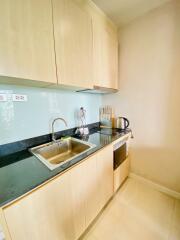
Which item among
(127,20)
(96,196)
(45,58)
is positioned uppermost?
(127,20)

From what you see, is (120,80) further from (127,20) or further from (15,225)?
(15,225)

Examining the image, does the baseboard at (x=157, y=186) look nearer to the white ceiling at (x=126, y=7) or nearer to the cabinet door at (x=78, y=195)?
the cabinet door at (x=78, y=195)

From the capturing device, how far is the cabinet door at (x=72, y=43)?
99cm

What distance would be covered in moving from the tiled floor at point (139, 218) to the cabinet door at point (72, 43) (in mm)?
1537

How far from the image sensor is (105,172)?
132 cm

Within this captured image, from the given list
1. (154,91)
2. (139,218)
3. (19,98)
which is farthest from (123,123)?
(19,98)

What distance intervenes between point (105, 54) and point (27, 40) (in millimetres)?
1001

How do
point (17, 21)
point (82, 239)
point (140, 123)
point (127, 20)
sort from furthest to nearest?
1. point (140, 123)
2. point (127, 20)
3. point (82, 239)
4. point (17, 21)

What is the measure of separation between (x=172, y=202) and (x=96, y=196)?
1.07 m

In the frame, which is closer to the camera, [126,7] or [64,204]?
[64,204]

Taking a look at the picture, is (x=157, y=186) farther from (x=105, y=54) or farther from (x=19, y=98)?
(x=19, y=98)

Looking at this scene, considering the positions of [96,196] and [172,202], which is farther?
[172,202]

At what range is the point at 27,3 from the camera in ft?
2.64

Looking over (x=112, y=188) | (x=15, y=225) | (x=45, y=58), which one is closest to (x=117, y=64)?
(x=45, y=58)
